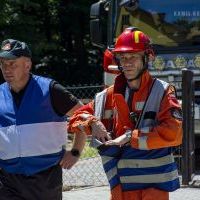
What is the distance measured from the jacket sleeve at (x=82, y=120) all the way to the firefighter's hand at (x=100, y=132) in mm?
57

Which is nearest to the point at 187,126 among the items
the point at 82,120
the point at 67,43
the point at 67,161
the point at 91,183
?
the point at 91,183

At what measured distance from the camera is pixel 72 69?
27.3m

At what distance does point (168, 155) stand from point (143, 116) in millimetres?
290

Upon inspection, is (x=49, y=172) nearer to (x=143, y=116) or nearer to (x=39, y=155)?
(x=39, y=155)

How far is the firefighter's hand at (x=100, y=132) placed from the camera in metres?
3.97

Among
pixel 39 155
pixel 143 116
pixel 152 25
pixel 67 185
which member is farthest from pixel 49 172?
pixel 152 25

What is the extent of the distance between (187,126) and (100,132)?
15.5ft

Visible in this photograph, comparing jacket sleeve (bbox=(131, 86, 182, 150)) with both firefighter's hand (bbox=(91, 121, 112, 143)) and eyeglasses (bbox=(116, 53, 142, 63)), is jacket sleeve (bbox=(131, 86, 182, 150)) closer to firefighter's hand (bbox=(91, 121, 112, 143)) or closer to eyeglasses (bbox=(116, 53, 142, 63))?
firefighter's hand (bbox=(91, 121, 112, 143))

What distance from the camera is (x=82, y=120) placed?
13.7 feet

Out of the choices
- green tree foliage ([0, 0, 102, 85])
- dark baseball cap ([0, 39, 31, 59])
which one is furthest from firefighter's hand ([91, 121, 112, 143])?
green tree foliage ([0, 0, 102, 85])

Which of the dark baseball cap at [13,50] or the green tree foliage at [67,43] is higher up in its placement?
the dark baseball cap at [13,50]

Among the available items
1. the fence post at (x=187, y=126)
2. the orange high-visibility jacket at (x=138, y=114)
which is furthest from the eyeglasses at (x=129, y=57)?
the fence post at (x=187, y=126)

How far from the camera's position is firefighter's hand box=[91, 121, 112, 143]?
13.0 feet

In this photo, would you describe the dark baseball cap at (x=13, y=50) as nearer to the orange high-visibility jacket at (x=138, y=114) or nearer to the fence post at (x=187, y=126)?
the orange high-visibility jacket at (x=138, y=114)
